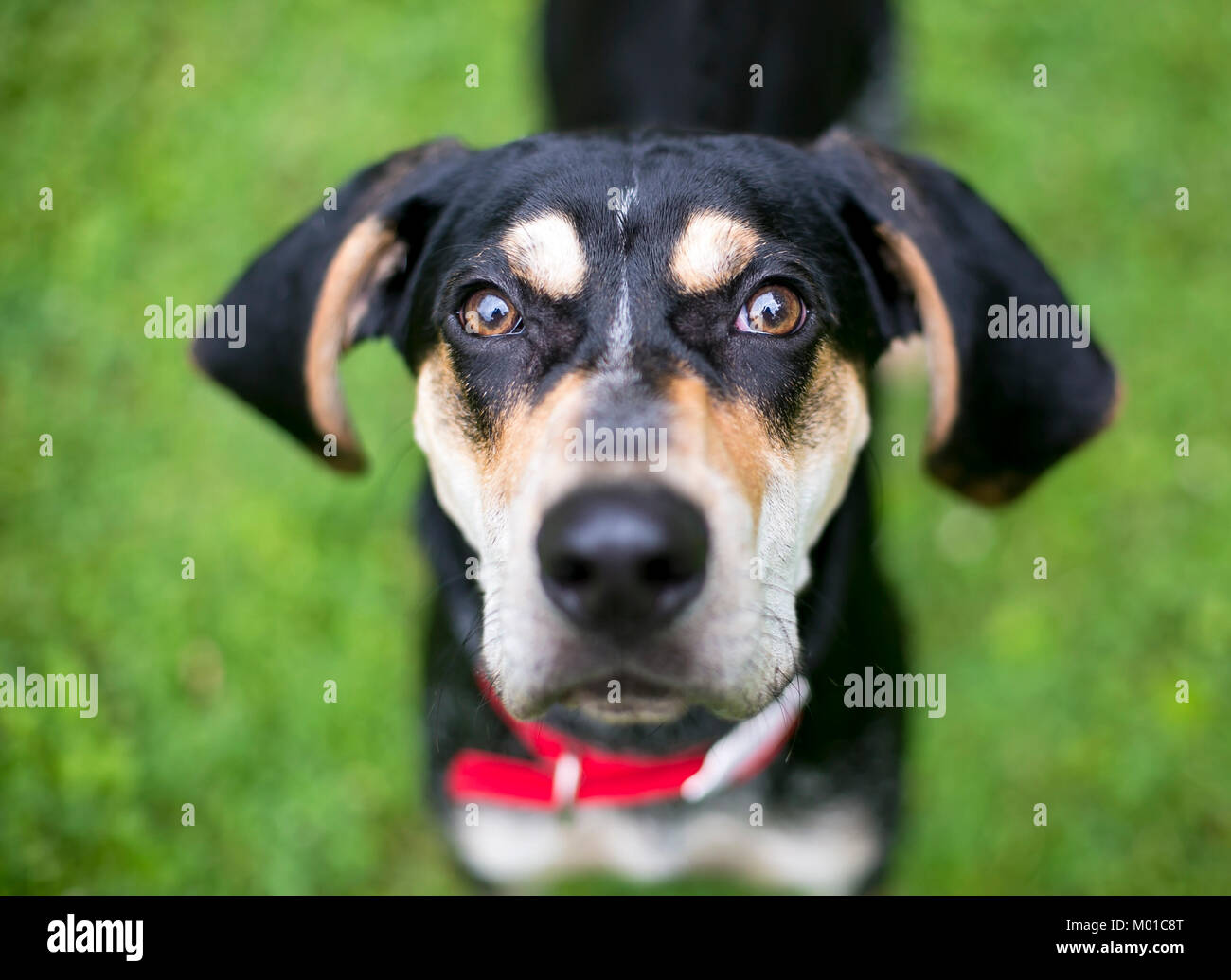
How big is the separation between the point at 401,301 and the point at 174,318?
327 centimetres

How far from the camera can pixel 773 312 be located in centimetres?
263

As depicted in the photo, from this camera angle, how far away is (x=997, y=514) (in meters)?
5.18

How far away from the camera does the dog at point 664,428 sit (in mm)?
2164

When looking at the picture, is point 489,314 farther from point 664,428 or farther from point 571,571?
point 571,571

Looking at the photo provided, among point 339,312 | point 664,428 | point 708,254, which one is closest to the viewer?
point 664,428

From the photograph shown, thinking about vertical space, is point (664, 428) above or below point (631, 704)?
above

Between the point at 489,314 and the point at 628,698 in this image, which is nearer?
the point at 628,698

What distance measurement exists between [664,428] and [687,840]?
1.89 m

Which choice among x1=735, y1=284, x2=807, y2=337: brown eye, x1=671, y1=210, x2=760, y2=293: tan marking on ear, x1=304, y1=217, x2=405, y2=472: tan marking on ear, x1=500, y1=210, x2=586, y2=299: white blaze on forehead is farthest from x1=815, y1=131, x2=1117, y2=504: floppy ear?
x1=304, y1=217, x2=405, y2=472: tan marking on ear

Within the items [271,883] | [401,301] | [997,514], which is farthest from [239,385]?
[997,514]

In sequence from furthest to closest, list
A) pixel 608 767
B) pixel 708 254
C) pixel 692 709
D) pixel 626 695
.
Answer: pixel 608 767 < pixel 692 709 < pixel 708 254 < pixel 626 695

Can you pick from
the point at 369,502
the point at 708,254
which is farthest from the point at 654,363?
the point at 369,502

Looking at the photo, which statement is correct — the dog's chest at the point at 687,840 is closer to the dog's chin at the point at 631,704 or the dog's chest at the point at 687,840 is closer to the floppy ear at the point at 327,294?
the dog's chin at the point at 631,704

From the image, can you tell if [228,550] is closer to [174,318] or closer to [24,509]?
[24,509]
